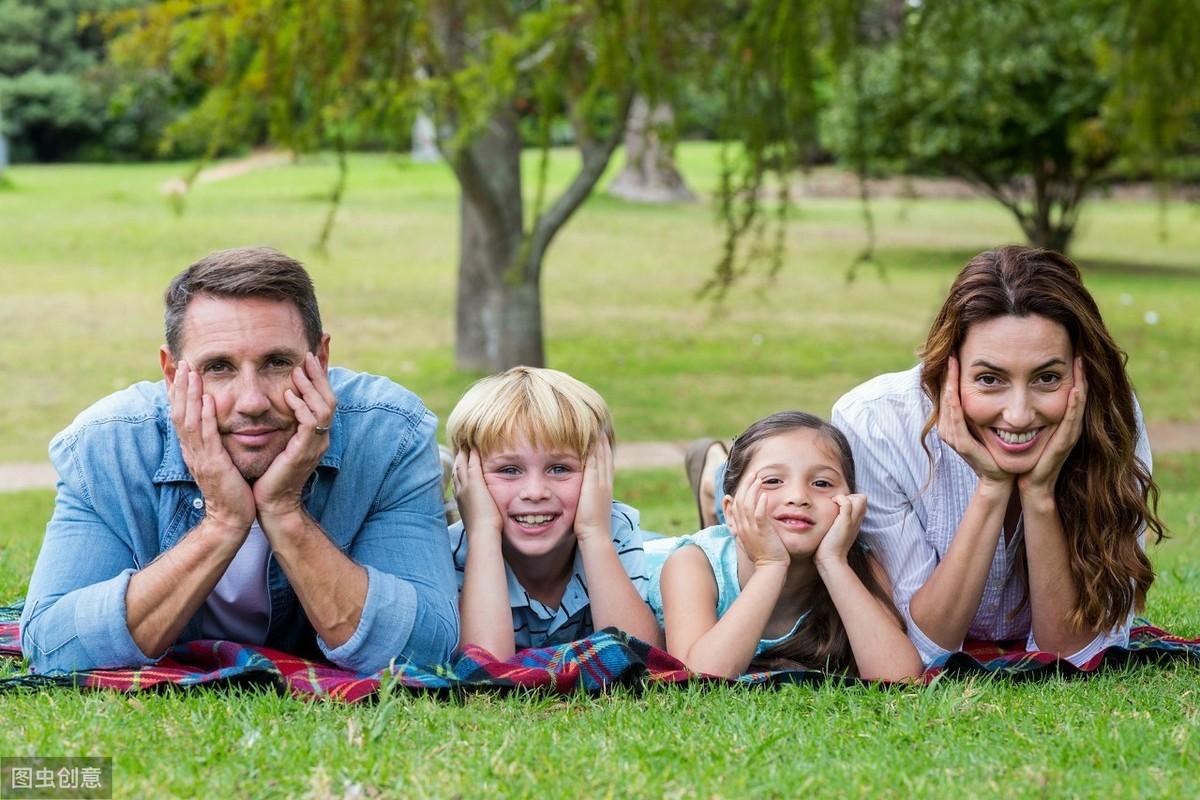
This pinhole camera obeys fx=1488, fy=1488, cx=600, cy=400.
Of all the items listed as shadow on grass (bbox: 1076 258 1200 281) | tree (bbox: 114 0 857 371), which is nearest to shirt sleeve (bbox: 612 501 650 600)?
tree (bbox: 114 0 857 371)

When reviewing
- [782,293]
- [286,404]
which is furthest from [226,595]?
[782,293]

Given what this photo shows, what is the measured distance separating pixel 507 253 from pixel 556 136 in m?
4.65

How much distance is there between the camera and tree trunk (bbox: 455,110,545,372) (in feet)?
38.2

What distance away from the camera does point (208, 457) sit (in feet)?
11.9

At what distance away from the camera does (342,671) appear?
3916 millimetres

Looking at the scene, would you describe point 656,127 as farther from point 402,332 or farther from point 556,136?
point 402,332

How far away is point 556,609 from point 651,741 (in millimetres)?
970

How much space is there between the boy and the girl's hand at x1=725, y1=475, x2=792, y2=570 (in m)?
0.38

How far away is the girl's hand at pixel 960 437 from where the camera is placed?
3.96 meters

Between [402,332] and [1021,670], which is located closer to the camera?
[1021,670]

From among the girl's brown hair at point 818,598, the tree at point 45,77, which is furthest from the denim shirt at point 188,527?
the tree at point 45,77

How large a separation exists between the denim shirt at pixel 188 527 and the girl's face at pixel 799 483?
35.7 inches

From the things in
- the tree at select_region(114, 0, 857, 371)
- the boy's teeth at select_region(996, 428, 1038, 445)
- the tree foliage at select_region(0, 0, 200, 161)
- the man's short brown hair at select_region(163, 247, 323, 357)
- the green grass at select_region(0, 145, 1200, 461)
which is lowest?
the green grass at select_region(0, 145, 1200, 461)

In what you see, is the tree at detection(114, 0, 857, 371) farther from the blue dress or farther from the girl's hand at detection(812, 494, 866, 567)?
the girl's hand at detection(812, 494, 866, 567)
